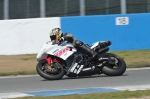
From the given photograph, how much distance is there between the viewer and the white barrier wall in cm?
1717

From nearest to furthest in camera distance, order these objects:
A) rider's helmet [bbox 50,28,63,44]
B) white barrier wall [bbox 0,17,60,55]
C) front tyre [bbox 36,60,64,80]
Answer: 1. front tyre [bbox 36,60,64,80]
2. rider's helmet [bbox 50,28,63,44]
3. white barrier wall [bbox 0,17,60,55]

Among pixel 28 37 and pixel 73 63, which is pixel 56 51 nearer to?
pixel 73 63

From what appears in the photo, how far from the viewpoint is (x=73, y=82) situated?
10.9 meters

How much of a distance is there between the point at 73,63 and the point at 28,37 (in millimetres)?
6209

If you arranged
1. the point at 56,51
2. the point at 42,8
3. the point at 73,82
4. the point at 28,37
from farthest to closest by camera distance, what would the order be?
the point at 42,8 → the point at 28,37 → the point at 56,51 → the point at 73,82

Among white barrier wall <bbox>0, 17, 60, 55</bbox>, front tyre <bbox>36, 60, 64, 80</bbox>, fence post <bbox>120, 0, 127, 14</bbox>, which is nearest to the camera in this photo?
front tyre <bbox>36, 60, 64, 80</bbox>

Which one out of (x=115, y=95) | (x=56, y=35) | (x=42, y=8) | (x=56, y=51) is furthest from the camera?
(x=42, y=8)

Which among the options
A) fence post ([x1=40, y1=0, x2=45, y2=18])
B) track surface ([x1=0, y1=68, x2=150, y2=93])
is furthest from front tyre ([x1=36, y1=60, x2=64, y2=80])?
fence post ([x1=40, y1=0, x2=45, y2=18])

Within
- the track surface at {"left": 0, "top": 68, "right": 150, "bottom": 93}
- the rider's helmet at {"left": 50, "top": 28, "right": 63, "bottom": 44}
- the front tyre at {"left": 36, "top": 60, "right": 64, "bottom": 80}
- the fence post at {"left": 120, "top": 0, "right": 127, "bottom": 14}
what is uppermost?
the fence post at {"left": 120, "top": 0, "right": 127, "bottom": 14}

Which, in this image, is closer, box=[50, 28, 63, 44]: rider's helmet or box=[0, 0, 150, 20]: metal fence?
box=[50, 28, 63, 44]: rider's helmet

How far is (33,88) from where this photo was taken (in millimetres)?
10289

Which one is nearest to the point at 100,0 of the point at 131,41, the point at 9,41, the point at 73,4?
the point at 73,4

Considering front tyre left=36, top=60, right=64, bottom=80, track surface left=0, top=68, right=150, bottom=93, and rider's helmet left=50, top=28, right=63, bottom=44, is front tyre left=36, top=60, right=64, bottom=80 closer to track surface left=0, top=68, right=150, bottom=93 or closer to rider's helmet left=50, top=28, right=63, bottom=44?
track surface left=0, top=68, right=150, bottom=93

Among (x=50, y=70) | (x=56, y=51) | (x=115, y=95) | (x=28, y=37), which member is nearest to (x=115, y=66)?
(x=56, y=51)
